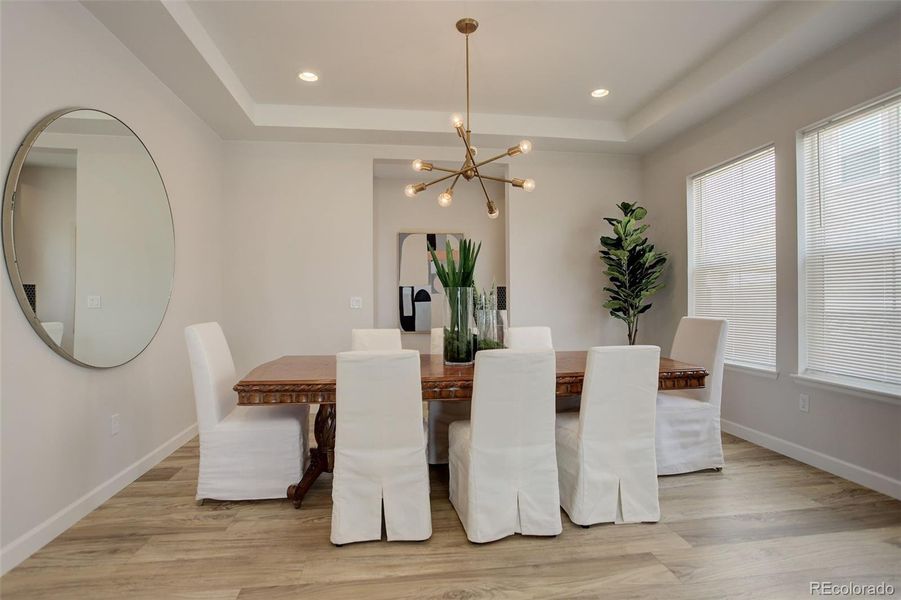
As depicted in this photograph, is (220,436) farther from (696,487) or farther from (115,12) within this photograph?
(696,487)

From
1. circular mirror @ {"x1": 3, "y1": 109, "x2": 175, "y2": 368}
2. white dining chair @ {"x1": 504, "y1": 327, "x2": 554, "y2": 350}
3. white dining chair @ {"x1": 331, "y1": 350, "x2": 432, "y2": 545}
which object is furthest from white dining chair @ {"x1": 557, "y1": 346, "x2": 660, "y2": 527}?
circular mirror @ {"x1": 3, "y1": 109, "x2": 175, "y2": 368}

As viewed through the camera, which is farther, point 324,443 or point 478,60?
point 478,60

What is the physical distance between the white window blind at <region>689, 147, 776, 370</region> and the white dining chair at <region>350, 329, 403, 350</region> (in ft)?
9.04

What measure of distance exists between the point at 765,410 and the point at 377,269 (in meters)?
4.10

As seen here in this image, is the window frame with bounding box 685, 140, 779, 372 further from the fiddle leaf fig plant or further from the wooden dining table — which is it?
the wooden dining table

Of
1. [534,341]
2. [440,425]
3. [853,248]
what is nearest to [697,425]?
[534,341]

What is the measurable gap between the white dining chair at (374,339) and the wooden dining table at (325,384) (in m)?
0.34

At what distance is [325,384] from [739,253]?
337cm

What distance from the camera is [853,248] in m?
2.60

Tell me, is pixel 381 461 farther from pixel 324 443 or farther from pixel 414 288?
pixel 414 288

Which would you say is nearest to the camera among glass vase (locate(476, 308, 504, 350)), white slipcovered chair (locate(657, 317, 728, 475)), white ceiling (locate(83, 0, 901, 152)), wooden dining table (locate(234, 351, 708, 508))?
wooden dining table (locate(234, 351, 708, 508))

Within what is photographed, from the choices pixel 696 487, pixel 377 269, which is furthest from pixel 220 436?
pixel 377 269

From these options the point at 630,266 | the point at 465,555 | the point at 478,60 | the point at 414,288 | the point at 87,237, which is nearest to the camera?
the point at 465,555

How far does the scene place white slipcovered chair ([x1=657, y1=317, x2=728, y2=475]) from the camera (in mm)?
2634
